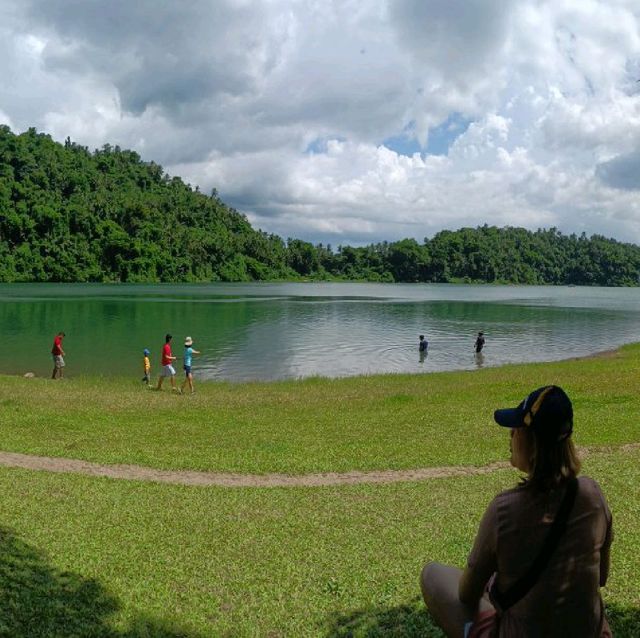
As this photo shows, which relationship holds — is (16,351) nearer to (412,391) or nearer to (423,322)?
(412,391)

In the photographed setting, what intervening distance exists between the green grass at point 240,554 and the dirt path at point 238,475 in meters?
0.78

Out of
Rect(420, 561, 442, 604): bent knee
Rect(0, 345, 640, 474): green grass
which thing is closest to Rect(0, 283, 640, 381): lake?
Rect(0, 345, 640, 474): green grass

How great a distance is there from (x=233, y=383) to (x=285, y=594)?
989 inches

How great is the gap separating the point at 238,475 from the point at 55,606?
629 cm

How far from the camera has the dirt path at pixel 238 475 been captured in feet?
39.9

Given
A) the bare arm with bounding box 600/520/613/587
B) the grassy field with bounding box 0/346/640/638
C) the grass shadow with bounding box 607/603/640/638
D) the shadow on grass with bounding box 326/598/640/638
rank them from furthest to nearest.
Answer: the grassy field with bounding box 0/346/640/638 → the shadow on grass with bounding box 326/598/640/638 → the grass shadow with bounding box 607/603/640/638 → the bare arm with bounding box 600/520/613/587

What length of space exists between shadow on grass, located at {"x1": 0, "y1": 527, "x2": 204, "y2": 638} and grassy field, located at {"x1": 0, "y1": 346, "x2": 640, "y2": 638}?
23mm

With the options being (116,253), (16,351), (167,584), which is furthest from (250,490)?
(116,253)

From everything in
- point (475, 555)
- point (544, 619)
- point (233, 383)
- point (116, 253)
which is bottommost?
point (233, 383)

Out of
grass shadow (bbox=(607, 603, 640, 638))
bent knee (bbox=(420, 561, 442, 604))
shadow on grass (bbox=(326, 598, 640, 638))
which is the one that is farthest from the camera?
shadow on grass (bbox=(326, 598, 640, 638))

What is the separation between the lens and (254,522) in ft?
30.6

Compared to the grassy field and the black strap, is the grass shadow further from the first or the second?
the black strap

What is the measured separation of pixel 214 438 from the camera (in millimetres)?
15891

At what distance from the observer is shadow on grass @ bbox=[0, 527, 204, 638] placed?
19.7 feet
